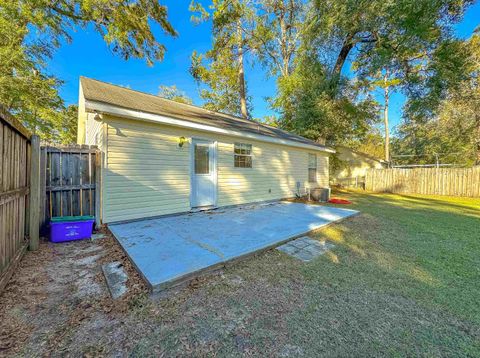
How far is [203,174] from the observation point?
6.14m

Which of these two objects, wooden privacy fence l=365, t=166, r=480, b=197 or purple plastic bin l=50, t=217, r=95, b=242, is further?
wooden privacy fence l=365, t=166, r=480, b=197

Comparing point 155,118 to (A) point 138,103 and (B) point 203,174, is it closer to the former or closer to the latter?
(A) point 138,103

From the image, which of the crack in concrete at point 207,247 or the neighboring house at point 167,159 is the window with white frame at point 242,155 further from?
the crack in concrete at point 207,247

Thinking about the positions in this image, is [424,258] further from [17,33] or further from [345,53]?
[17,33]

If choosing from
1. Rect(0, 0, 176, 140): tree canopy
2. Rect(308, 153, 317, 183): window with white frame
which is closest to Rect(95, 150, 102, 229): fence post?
Rect(308, 153, 317, 183): window with white frame

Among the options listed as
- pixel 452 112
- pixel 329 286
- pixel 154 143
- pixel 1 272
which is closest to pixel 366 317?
pixel 329 286

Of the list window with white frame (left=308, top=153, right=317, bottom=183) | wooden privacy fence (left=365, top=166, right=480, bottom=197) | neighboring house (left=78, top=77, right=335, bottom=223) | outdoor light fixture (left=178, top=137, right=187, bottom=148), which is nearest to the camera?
neighboring house (left=78, top=77, right=335, bottom=223)

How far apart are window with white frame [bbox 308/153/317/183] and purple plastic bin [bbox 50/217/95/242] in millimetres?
9060

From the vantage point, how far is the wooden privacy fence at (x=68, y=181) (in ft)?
13.3

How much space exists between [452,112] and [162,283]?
2402 cm

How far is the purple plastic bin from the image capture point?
12.5 feet

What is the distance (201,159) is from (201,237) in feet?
9.34

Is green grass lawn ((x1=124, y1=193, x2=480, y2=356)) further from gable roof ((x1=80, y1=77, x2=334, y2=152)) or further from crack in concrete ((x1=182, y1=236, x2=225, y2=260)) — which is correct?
gable roof ((x1=80, y1=77, x2=334, y2=152))

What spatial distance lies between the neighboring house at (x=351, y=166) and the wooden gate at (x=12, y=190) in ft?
53.1
